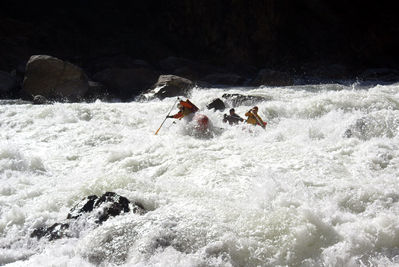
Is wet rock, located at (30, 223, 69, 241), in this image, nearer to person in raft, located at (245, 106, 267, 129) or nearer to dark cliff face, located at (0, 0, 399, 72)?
person in raft, located at (245, 106, 267, 129)

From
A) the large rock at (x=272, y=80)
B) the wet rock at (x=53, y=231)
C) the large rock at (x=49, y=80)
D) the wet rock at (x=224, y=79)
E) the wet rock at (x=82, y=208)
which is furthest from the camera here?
the wet rock at (x=224, y=79)

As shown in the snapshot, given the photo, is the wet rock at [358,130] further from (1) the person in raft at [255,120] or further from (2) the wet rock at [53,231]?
(2) the wet rock at [53,231]

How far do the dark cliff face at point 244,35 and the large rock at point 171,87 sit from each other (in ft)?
15.6

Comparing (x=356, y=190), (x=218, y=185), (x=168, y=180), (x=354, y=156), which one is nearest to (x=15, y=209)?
(x=168, y=180)

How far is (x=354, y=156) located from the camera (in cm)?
523

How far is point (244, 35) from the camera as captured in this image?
1583cm

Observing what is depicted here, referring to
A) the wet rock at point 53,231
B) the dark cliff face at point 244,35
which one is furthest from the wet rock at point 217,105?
the dark cliff face at point 244,35

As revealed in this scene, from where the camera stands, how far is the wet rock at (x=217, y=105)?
861cm

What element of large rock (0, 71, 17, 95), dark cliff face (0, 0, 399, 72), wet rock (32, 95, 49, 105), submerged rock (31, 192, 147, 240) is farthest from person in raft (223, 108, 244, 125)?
dark cliff face (0, 0, 399, 72)

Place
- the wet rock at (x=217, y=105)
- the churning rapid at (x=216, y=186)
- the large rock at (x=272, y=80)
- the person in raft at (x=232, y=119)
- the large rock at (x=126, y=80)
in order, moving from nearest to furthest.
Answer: the churning rapid at (x=216, y=186)
the person in raft at (x=232, y=119)
the wet rock at (x=217, y=105)
the large rock at (x=126, y=80)
the large rock at (x=272, y=80)

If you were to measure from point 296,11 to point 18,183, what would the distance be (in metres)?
14.2

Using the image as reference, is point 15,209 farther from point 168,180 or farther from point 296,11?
point 296,11

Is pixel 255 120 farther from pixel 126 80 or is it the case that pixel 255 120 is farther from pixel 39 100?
pixel 126 80

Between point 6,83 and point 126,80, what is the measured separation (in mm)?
3374
